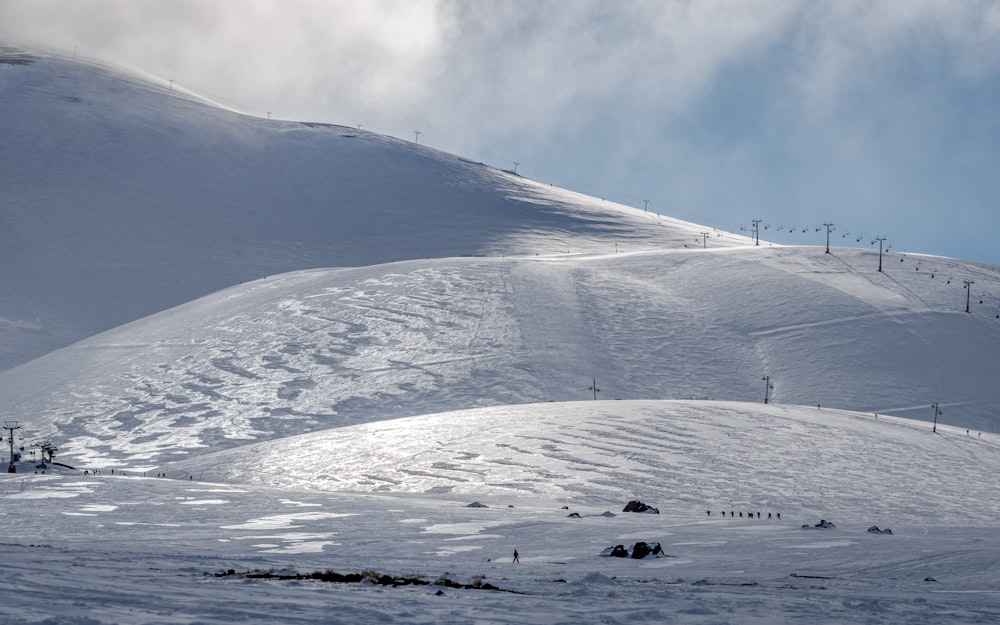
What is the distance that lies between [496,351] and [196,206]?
2201 inches

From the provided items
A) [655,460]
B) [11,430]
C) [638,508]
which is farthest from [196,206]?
[638,508]

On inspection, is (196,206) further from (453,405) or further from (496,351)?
(453,405)

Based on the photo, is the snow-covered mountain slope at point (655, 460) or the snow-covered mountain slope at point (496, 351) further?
the snow-covered mountain slope at point (496, 351)

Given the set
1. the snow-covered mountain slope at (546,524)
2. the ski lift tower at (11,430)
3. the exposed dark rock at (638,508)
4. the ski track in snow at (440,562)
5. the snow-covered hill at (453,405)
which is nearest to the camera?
the ski track in snow at (440,562)

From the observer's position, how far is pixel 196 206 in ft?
331

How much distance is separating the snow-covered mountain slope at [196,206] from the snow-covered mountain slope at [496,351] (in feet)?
52.3

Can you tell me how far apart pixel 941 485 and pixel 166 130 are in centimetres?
10453

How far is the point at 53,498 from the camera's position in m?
26.7

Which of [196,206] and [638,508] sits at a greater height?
[196,206]

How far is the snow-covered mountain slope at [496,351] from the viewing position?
48.1 meters

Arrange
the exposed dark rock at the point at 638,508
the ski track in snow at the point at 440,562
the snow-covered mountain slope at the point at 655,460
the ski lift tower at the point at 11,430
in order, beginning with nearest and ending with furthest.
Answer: the ski track in snow at the point at 440,562 < the exposed dark rock at the point at 638,508 < the snow-covered mountain slope at the point at 655,460 < the ski lift tower at the point at 11,430

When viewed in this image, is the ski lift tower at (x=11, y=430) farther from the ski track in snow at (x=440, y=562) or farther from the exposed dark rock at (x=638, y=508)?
the exposed dark rock at (x=638, y=508)

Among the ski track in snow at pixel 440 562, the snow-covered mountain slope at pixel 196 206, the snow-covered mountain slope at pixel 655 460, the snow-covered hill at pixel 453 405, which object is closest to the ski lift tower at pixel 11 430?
the snow-covered hill at pixel 453 405

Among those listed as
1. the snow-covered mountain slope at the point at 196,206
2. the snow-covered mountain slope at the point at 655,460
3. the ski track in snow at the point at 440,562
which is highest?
the snow-covered mountain slope at the point at 196,206
